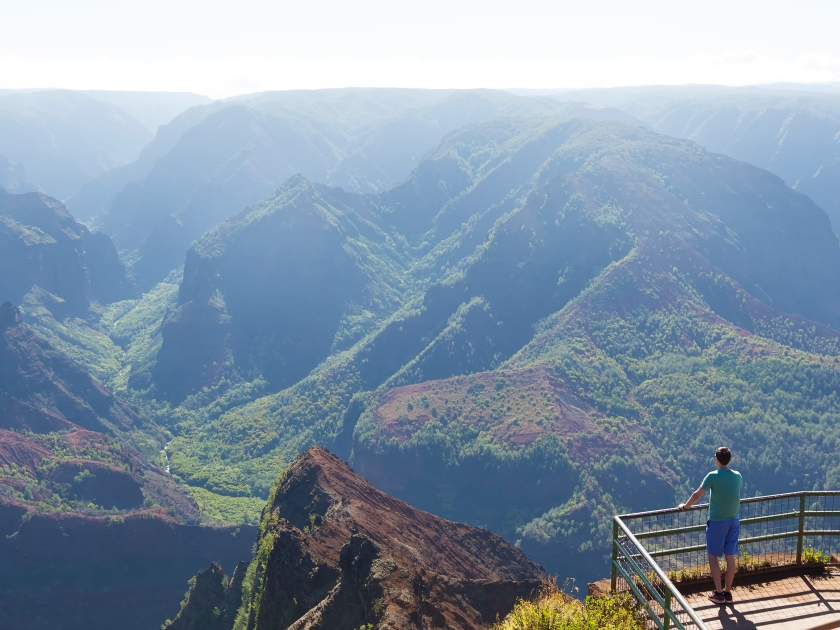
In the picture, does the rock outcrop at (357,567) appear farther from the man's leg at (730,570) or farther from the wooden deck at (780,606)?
the man's leg at (730,570)

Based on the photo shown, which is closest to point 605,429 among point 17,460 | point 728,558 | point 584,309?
point 584,309

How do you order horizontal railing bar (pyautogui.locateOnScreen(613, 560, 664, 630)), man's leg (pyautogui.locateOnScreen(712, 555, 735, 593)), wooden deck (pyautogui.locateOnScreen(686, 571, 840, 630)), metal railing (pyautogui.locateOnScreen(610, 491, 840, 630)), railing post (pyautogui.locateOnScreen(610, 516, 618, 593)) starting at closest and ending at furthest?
horizontal railing bar (pyautogui.locateOnScreen(613, 560, 664, 630)), metal railing (pyautogui.locateOnScreen(610, 491, 840, 630)), wooden deck (pyautogui.locateOnScreen(686, 571, 840, 630)), man's leg (pyautogui.locateOnScreen(712, 555, 735, 593)), railing post (pyautogui.locateOnScreen(610, 516, 618, 593))

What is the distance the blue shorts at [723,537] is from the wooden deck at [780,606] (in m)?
1.48

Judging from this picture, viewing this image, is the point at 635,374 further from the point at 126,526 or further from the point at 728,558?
the point at 728,558

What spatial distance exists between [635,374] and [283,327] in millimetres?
91470

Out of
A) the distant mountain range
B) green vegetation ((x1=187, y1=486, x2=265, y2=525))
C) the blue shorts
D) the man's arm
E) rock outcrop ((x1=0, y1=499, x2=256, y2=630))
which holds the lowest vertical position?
rock outcrop ((x1=0, y1=499, x2=256, y2=630))

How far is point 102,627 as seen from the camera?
7425 centimetres

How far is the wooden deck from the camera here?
60.2 ft

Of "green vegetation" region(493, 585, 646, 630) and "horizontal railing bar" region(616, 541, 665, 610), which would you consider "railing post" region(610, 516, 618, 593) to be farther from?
"green vegetation" region(493, 585, 646, 630)

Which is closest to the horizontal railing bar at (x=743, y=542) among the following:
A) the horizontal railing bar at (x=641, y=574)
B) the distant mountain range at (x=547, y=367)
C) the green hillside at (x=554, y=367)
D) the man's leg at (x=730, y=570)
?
the horizontal railing bar at (x=641, y=574)

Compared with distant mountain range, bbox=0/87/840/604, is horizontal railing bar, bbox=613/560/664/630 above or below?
below

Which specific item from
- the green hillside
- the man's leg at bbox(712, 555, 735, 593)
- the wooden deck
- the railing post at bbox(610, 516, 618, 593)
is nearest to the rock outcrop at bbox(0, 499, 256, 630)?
the green hillside

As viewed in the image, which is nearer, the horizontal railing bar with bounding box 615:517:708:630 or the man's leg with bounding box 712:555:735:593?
the horizontal railing bar with bounding box 615:517:708:630

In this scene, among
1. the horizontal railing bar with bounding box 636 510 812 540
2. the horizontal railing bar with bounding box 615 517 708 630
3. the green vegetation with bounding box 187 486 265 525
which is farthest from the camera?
the green vegetation with bounding box 187 486 265 525
